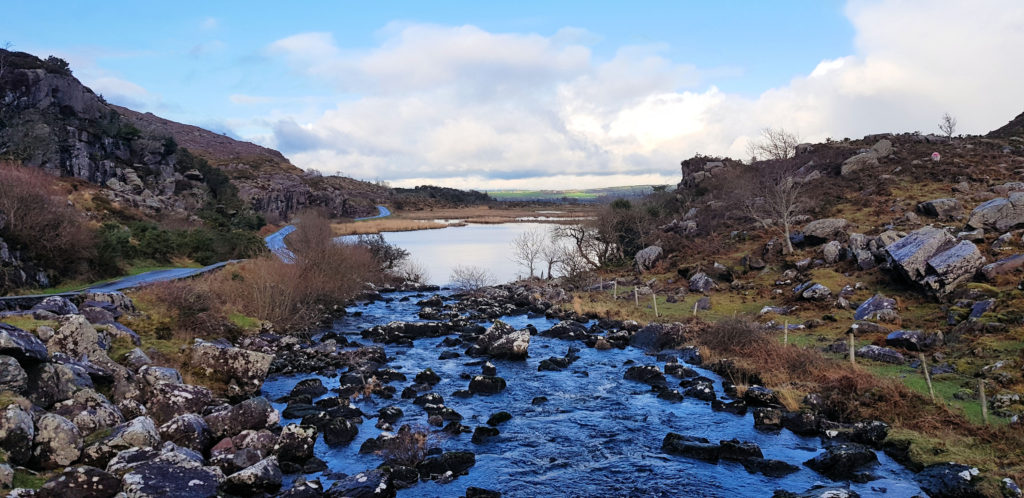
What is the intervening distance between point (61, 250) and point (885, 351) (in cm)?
3822

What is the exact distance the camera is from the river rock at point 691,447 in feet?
57.0

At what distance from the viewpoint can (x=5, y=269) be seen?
26.2 m

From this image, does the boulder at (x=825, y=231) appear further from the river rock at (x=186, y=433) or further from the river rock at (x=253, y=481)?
the river rock at (x=186, y=433)

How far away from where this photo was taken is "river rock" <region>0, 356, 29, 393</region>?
13961mm

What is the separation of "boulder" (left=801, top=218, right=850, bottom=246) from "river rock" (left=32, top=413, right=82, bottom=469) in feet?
147

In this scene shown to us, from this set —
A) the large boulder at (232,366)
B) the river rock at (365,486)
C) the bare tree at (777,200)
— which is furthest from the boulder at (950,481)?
the bare tree at (777,200)

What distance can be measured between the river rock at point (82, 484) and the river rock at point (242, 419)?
4.32 meters

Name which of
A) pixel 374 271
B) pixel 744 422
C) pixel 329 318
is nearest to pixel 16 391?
pixel 744 422

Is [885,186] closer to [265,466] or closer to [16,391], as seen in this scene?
[265,466]

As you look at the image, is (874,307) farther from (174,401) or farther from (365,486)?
Answer: (174,401)

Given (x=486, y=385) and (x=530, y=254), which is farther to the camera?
(x=530, y=254)

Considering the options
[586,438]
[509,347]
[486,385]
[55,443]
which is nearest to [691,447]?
[586,438]

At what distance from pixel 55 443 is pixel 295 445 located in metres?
5.35

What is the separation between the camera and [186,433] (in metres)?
15.7
